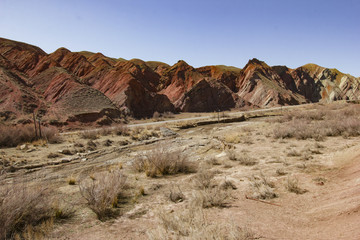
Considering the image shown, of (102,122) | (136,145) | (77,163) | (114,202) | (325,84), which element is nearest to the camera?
(114,202)

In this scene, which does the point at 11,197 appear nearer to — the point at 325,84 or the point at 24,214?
the point at 24,214

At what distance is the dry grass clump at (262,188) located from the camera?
5.27 m

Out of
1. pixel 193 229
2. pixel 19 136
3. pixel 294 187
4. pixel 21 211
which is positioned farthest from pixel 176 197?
pixel 19 136

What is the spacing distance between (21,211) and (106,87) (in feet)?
144

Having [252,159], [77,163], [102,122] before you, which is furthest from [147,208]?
[102,122]

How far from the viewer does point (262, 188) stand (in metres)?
5.43

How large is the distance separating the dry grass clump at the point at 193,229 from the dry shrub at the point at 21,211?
2.35m

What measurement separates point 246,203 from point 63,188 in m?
5.77

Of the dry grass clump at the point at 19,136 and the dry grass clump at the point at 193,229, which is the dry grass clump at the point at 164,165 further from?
the dry grass clump at the point at 19,136

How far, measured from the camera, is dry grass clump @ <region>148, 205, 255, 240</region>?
11.0 feet

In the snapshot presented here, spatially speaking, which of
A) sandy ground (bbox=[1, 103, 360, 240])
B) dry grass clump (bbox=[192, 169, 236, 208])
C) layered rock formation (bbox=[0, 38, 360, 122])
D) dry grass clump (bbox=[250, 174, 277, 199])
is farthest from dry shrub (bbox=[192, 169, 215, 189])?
layered rock formation (bbox=[0, 38, 360, 122])

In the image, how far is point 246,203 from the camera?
507 centimetres

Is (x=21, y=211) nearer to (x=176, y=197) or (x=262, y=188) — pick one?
(x=176, y=197)

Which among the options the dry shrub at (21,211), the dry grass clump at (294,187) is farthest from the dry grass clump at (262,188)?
the dry shrub at (21,211)
